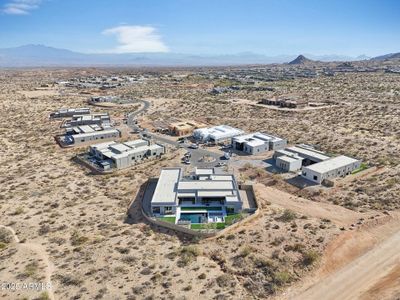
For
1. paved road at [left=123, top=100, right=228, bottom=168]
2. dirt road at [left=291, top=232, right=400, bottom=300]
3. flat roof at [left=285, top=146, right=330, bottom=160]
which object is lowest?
paved road at [left=123, top=100, right=228, bottom=168]

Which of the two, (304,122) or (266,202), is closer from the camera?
(266,202)

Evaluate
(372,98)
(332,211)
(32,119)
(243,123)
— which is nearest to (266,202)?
(332,211)

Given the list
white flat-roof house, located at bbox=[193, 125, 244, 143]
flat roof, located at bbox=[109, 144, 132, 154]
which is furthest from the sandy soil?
flat roof, located at bbox=[109, 144, 132, 154]

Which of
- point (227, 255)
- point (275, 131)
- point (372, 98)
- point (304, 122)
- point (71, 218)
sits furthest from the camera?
point (372, 98)

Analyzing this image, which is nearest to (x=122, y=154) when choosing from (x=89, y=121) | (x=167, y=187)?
(x=167, y=187)

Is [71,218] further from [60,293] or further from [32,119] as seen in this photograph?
[32,119]

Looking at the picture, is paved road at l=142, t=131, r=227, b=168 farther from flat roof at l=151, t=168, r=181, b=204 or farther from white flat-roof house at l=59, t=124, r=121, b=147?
white flat-roof house at l=59, t=124, r=121, b=147

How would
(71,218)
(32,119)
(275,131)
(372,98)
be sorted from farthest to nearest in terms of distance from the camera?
1. (372,98)
2. (32,119)
3. (275,131)
4. (71,218)
